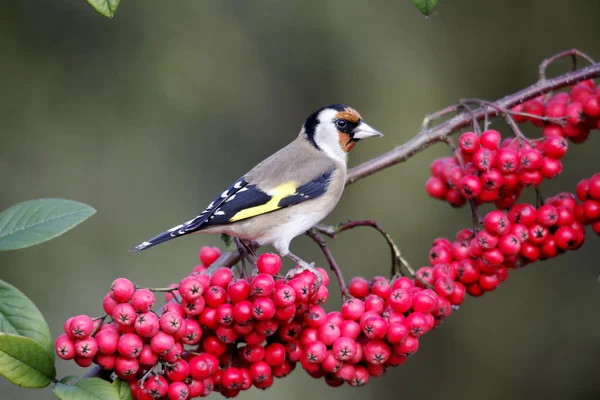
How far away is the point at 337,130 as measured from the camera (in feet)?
9.07

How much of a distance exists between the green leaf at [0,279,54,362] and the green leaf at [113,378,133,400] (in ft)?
0.57

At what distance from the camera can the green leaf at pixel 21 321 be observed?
Answer: 164 cm

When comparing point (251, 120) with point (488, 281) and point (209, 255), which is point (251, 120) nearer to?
point (209, 255)

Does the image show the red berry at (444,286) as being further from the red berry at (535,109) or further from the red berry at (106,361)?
the red berry at (106,361)

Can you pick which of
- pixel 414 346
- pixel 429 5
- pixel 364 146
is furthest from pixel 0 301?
pixel 364 146

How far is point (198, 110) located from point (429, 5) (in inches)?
114

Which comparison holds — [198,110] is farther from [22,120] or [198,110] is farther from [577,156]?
[577,156]

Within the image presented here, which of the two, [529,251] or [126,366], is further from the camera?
[529,251]

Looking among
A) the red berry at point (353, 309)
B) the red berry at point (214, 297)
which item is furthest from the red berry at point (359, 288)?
the red berry at point (214, 297)

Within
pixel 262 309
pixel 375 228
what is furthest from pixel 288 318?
pixel 375 228

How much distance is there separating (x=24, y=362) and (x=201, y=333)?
43 cm

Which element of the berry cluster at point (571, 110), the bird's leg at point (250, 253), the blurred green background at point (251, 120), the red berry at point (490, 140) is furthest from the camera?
the blurred green background at point (251, 120)

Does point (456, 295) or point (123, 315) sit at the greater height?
point (123, 315)

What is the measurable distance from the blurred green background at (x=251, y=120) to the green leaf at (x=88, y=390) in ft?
8.35
